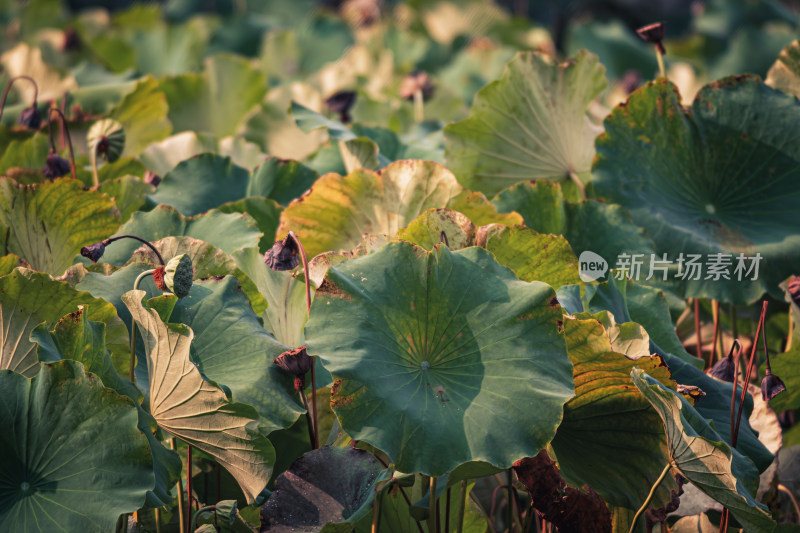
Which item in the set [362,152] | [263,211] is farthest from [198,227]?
[362,152]

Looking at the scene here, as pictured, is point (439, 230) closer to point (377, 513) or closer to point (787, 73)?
point (377, 513)

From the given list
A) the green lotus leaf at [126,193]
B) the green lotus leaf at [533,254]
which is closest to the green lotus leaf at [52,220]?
the green lotus leaf at [126,193]

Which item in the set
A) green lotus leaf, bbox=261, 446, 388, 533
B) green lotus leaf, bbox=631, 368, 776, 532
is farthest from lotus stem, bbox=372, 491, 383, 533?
green lotus leaf, bbox=631, 368, 776, 532

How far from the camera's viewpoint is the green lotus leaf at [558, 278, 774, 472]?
1.13m

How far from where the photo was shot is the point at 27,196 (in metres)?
1.31

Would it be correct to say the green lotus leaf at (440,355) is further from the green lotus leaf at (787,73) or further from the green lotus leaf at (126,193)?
the green lotus leaf at (787,73)

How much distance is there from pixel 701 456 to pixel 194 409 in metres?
0.61

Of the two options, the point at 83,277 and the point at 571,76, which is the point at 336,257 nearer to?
the point at 83,277

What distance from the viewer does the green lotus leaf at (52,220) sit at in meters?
1.32

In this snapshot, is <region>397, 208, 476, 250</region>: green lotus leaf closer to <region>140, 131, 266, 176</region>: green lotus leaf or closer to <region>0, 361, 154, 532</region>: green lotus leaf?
<region>0, 361, 154, 532</region>: green lotus leaf

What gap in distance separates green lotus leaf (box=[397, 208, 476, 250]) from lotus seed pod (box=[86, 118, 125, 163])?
77 centimetres

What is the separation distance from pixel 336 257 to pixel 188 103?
135cm

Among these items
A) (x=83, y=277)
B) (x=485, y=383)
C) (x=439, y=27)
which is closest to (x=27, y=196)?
(x=83, y=277)

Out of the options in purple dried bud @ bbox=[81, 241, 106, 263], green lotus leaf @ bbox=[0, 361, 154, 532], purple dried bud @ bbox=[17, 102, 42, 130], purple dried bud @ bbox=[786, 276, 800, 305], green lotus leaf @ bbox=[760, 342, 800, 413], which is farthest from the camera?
purple dried bud @ bbox=[17, 102, 42, 130]
